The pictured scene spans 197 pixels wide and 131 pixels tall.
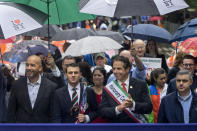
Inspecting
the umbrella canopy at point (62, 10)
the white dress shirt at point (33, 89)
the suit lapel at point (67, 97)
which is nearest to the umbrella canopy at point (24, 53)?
the umbrella canopy at point (62, 10)

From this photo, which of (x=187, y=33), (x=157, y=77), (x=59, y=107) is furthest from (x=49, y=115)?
(x=187, y=33)

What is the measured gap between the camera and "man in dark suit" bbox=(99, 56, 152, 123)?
22.4ft

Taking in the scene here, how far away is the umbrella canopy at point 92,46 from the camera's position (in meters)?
9.80

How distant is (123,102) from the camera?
267 inches

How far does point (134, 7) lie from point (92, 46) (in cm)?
245

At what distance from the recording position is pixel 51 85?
23.7 ft

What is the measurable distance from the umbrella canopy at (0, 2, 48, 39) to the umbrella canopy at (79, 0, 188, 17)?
80 centimetres

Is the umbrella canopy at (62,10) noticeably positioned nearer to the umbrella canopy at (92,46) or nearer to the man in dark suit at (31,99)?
the umbrella canopy at (92,46)

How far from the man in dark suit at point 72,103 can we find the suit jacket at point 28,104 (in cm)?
13

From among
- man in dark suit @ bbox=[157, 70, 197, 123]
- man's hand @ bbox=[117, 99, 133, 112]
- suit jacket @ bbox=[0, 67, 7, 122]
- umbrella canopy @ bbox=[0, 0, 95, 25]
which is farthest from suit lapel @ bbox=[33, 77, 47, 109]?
umbrella canopy @ bbox=[0, 0, 95, 25]

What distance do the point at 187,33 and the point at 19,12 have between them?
4.09 meters

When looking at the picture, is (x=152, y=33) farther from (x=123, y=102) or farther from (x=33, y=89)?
(x=123, y=102)

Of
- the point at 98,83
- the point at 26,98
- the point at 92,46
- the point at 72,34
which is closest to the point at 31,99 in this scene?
the point at 26,98

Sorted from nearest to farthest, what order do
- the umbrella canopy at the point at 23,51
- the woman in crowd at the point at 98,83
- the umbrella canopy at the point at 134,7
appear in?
the umbrella canopy at the point at 134,7 < the woman in crowd at the point at 98,83 < the umbrella canopy at the point at 23,51
